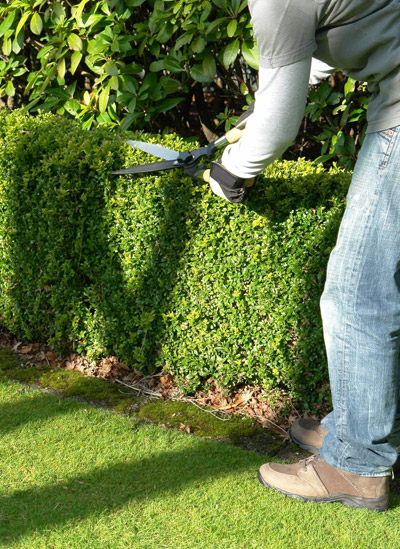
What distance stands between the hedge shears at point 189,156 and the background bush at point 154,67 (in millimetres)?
932

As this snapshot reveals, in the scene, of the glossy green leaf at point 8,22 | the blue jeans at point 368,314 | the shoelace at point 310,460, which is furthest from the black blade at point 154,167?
the glossy green leaf at point 8,22

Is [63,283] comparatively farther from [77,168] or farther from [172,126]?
[172,126]

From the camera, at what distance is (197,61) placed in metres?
4.71

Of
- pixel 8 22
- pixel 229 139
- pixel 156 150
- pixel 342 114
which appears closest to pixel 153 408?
pixel 156 150

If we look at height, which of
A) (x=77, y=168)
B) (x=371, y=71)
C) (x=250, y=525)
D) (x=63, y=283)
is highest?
(x=371, y=71)

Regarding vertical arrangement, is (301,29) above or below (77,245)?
above

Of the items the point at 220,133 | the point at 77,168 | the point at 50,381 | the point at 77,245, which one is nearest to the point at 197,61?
the point at 220,133

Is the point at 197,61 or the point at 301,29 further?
the point at 197,61

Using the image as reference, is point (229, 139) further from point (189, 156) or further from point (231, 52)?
point (231, 52)

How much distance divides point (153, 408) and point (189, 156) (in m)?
1.39

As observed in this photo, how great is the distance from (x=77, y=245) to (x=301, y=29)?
7.16 ft

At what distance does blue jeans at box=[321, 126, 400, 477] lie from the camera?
8.34 feet

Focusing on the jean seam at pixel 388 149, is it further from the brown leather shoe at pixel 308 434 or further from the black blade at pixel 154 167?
the brown leather shoe at pixel 308 434

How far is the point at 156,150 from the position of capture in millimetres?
3617
